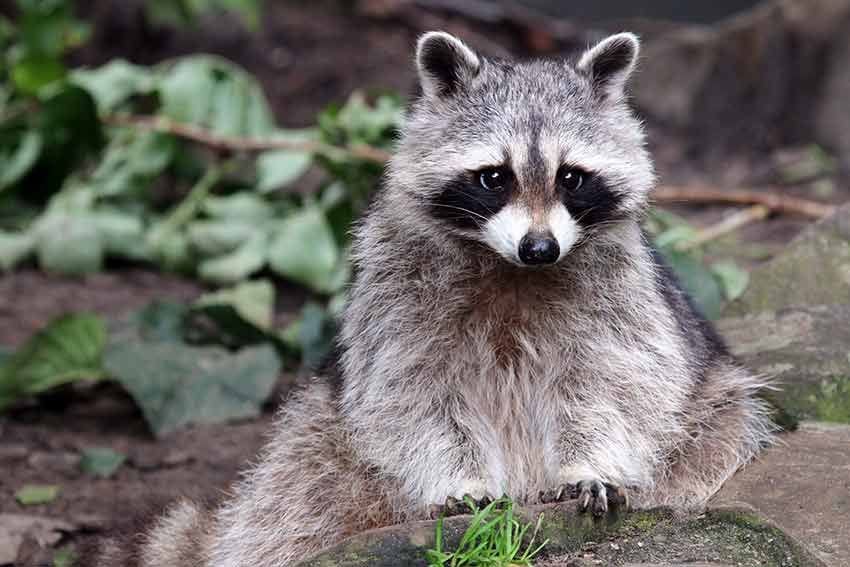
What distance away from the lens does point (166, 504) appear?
429cm

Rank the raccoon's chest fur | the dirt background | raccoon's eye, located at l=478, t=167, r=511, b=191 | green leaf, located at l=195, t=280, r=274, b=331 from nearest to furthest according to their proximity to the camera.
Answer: raccoon's eye, located at l=478, t=167, r=511, b=191
the raccoon's chest fur
the dirt background
green leaf, located at l=195, t=280, r=274, b=331

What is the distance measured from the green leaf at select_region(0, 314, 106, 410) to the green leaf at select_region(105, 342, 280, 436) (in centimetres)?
19

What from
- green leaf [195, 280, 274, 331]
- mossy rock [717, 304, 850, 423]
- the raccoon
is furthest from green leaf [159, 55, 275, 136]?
the raccoon

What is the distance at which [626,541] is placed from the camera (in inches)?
123

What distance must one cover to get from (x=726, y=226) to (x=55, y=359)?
3668 mm

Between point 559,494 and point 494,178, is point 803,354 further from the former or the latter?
point 494,178

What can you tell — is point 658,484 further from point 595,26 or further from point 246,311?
point 595,26

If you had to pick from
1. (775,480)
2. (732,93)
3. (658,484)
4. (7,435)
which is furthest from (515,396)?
(732,93)

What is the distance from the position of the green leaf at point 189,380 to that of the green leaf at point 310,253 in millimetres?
1261

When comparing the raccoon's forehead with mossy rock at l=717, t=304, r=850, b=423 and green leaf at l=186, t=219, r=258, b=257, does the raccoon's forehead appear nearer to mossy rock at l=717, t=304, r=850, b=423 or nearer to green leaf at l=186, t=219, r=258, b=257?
mossy rock at l=717, t=304, r=850, b=423

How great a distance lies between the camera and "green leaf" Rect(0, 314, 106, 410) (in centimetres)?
579

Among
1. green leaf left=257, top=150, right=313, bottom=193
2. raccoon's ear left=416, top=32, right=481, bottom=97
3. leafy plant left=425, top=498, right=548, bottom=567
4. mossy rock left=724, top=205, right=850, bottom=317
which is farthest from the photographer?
green leaf left=257, top=150, right=313, bottom=193

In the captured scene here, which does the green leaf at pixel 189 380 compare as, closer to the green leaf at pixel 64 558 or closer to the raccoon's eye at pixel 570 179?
the green leaf at pixel 64 558

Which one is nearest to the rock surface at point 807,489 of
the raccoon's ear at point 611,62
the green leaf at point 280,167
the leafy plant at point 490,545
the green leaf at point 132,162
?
the leafy plant at point 490,545
